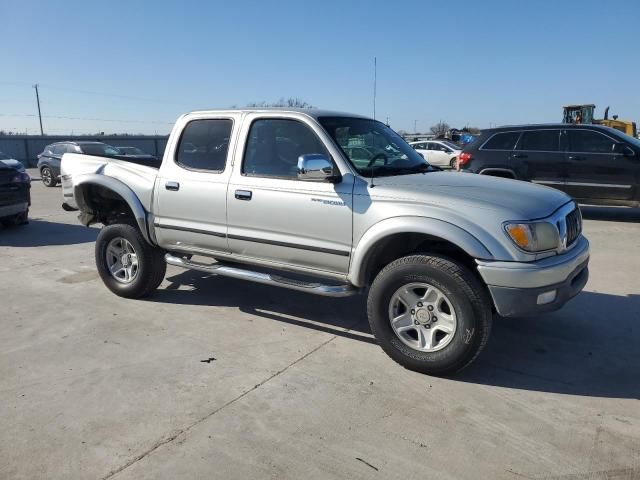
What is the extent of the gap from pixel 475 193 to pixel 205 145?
8.43 ft

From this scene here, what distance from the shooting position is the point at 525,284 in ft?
11.2

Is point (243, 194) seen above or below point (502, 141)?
below

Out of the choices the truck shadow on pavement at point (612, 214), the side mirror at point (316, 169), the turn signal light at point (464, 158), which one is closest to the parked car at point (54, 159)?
the turn signal light at point (464, 158)

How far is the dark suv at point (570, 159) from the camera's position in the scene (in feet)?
31.7

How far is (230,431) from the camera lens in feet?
10.1

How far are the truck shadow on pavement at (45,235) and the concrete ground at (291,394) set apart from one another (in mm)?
3415

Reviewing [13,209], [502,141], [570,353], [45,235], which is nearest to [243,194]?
[570,353]

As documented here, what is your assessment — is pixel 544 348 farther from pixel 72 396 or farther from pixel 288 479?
pixel 72 396

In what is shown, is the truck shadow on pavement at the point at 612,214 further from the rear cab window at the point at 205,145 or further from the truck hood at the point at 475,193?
the rear cab window at the point at 205,145

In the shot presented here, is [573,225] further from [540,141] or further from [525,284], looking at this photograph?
[540,141]

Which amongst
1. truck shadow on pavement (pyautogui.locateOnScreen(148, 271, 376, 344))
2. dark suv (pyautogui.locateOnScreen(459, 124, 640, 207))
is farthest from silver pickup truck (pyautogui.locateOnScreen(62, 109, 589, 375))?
dark suv (pyautogui.locateOnScreen(459, 124, 640, 207))

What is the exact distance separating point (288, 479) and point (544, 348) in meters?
2.58

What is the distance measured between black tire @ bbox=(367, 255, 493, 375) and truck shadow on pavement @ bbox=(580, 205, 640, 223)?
26.8ft

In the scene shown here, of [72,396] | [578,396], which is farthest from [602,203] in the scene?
[72,396]
